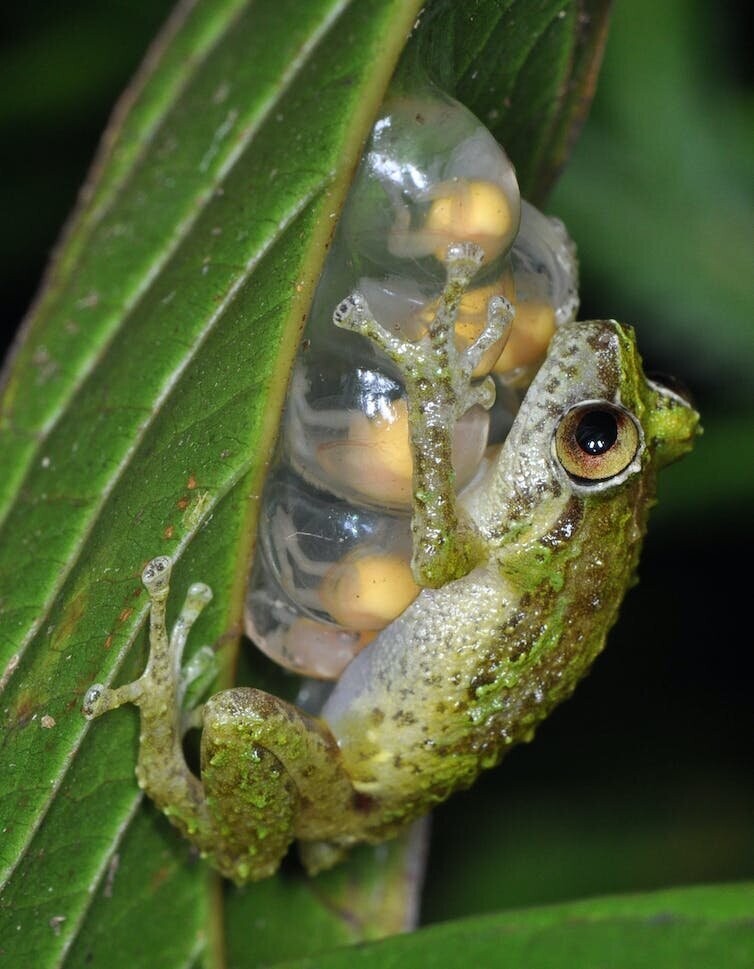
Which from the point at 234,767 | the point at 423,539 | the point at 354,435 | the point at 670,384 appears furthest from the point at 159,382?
the point at 670,384

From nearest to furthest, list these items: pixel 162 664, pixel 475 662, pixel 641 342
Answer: pixel 162 664, pixel 475 662, pixel 641 342

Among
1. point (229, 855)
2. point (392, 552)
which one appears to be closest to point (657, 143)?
point (392, 552)

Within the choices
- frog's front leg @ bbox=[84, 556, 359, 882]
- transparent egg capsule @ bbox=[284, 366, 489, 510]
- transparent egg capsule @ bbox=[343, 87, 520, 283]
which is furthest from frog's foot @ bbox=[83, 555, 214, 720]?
transparent egg capsule @ bbox=[343, 87, 520, 283]

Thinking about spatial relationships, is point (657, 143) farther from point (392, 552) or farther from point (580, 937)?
point (580, 937)

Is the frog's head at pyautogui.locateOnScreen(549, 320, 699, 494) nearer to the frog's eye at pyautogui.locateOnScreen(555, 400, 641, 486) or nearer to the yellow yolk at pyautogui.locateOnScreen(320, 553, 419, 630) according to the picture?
the frog's eye at pyautogui.locateOnScreen(555, 400, 641, 486)

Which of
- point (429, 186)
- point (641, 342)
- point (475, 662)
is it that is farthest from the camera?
point (641, 342)

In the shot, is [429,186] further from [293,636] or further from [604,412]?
[293,636]

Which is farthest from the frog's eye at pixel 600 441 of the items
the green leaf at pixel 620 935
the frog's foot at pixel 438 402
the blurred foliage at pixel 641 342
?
the blurred foliage at pixel 641 342
